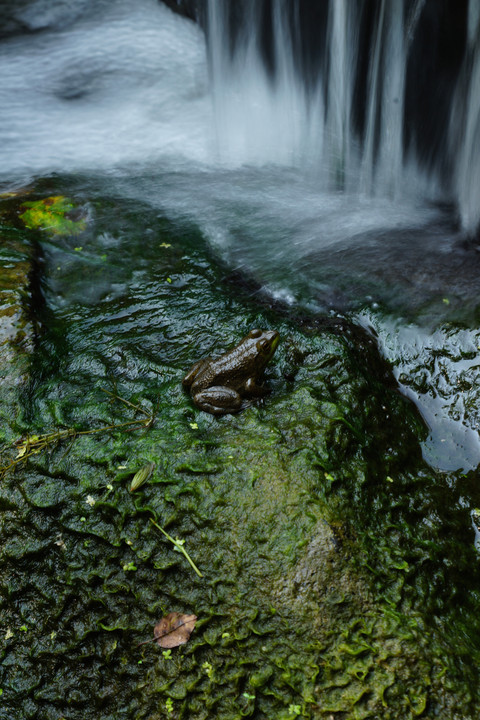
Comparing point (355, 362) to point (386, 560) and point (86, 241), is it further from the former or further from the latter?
point (86, 241)

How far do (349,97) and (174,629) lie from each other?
829 cm

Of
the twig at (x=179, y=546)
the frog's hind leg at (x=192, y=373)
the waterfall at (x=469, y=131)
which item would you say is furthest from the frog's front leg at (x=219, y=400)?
the waterfall at (x=469, y=131)

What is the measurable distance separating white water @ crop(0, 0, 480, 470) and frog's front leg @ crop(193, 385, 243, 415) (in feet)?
4.82

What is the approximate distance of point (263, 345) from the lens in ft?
12.6

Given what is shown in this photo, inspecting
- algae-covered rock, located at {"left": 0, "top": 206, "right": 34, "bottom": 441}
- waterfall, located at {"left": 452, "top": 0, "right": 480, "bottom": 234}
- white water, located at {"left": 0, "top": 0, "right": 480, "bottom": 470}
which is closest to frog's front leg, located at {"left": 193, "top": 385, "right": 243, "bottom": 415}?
algae-covered rock, located at {"left": 0, "top": 206, "right": 34, "bottom": 441}

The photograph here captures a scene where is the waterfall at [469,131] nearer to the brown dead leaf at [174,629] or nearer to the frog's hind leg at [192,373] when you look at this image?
the frog's hind leg at [192,373]

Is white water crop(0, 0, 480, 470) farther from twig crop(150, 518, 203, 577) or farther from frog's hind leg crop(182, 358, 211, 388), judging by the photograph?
twig crop(150, 518, 203, 577)

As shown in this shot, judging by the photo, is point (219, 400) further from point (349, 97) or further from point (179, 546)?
point (349, 97)

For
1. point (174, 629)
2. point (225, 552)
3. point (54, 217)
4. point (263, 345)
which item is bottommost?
point (174, 629)

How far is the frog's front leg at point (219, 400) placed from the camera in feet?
11.7

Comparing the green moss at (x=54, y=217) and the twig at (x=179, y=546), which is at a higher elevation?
the green moss at (x=54, y=217)

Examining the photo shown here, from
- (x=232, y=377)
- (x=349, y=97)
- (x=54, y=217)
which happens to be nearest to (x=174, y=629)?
(x=232, y=377)

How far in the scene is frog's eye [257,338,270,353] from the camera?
383 cm

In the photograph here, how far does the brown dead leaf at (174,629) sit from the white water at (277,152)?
6.78ft
